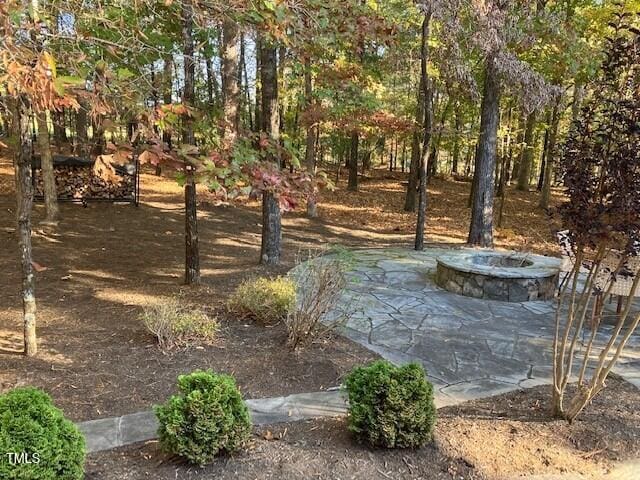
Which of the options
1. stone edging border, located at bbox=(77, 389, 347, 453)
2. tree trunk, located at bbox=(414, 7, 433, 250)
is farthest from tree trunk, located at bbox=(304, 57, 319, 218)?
stone edging border, located at bbox=(77, 389, 347, 453)

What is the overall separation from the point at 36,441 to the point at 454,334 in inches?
129

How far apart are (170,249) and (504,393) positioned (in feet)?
18.2

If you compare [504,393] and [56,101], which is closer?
[56,101]

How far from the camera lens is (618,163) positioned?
7.68ft

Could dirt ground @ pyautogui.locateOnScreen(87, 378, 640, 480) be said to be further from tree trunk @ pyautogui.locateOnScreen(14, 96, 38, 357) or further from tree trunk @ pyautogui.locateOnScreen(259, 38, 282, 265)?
tree trunk @ pyautogui.locateOnScreen(259, 38, 282, 265)

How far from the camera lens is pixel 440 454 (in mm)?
2354

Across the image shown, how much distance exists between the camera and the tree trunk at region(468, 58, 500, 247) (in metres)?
7.89

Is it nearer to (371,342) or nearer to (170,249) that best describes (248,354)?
(371,342)

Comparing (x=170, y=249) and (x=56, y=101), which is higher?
(x=56, y=101)

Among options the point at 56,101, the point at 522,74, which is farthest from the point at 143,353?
the point at 522,74

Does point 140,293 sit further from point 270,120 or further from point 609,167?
point 609,167

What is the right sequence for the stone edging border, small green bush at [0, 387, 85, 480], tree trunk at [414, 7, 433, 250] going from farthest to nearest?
tree trunk at [414, 7, 433, 250]
the stone edging border
small green bush at [0, 387, 85, 480]

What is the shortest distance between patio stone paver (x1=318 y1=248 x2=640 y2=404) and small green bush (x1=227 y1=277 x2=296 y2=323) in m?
0.52

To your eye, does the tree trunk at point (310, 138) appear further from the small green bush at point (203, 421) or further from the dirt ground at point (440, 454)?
the small green bush at point (203, 421)
